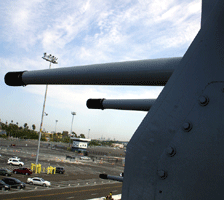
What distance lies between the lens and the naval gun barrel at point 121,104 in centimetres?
420

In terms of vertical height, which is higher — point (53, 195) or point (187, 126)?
point (187, 126)

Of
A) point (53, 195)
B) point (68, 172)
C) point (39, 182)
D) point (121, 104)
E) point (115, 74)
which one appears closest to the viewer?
point (115, 74)

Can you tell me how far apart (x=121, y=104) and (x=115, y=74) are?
2.44 metres

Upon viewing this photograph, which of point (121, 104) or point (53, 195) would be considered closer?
point (121, 104)

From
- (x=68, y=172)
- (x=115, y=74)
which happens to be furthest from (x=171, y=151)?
(x=68, y=172)

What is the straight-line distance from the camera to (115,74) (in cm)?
202

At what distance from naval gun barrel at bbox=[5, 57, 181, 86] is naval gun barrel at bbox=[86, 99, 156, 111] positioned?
1963 mm

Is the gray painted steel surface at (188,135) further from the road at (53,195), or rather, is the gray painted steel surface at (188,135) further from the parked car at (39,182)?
the parked car at (39,182)

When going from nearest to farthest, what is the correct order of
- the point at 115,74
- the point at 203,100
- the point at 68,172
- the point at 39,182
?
the point at 203,100, the point at 115,74, the point at 39,182, the point at 68,172

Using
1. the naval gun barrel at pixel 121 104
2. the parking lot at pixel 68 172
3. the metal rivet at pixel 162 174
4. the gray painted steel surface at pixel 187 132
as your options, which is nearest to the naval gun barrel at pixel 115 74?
the gray painted steel surface at pixel 187 132

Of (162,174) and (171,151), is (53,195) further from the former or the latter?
(171,151)

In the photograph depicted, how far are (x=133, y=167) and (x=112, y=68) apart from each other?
0.97m

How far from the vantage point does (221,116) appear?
1.38 m

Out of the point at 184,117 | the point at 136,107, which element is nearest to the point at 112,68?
the point at 184,117
